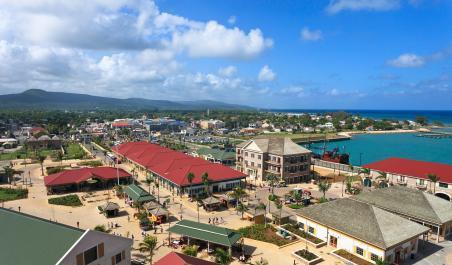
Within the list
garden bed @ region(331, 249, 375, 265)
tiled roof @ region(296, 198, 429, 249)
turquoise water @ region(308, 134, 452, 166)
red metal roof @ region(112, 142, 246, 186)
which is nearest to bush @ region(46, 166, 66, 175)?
red metal roof @ region(112, 142, 246, 186)

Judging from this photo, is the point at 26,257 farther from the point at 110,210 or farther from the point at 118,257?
the point at 110,210

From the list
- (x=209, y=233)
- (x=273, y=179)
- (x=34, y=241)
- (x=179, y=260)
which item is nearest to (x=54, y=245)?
(x=34, y=241)

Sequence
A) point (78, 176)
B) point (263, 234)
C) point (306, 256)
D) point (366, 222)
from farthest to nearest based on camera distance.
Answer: point (78, 176)
point (263, 234)
point (366, 222)
point (306, 256)

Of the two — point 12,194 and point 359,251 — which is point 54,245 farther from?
point 12,194

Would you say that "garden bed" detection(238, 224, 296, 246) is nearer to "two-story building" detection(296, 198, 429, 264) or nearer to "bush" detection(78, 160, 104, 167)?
"two-story building" detection(296, 198, 429, 264)

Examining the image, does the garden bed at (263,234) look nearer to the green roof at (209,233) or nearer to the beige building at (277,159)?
the green roof at (209,233)

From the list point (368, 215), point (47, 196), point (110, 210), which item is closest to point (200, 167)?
point (110, 210)

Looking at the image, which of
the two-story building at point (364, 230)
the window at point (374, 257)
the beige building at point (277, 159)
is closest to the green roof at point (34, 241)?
the two-story building at point (364, 230)
